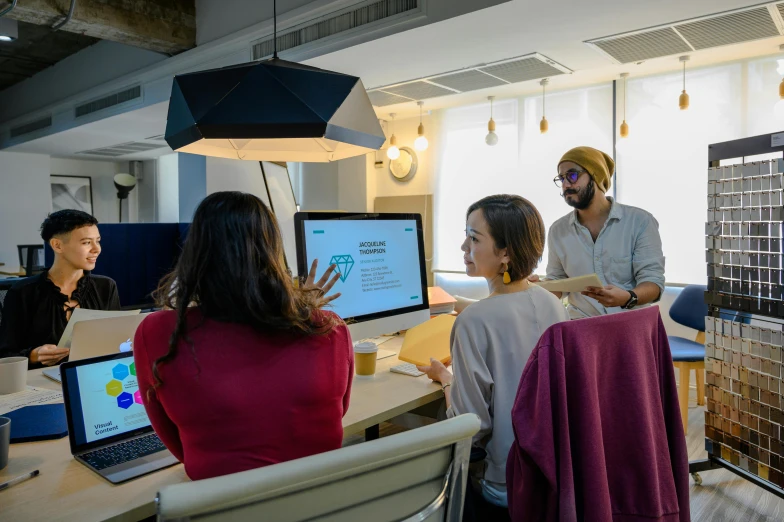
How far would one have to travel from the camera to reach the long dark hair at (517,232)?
150 cm

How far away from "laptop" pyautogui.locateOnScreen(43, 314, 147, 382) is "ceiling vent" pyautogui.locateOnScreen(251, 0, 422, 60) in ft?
7.97

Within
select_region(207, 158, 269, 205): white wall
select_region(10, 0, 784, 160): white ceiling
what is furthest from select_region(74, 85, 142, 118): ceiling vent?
select_region(207, 158, 269, 205): white wall

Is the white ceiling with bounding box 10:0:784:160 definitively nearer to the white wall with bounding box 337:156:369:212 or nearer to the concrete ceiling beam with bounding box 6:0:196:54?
the concrete ceiling beam with bounding box 6:0:196:54

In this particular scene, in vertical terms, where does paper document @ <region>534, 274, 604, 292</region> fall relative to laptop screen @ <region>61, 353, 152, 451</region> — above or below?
above

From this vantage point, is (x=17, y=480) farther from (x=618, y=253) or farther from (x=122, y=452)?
(x=618, y=253)

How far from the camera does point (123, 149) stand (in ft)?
25.9

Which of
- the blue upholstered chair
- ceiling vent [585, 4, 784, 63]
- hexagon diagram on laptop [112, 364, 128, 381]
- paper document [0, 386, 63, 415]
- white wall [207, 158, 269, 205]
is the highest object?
ceiling vent [585, 4, 784, 63]

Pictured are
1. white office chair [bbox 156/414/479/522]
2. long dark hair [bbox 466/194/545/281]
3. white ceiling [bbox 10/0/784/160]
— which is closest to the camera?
white office chair [bbox 156/414/479/522]

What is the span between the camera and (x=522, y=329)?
1394mm

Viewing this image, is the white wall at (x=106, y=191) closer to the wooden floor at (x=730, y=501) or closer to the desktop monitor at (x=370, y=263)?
the desktop monitor at (x=370, y=263)

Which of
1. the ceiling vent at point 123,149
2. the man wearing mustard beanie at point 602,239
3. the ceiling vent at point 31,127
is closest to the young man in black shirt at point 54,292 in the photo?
the man wearing mustard beanie at point 602,239

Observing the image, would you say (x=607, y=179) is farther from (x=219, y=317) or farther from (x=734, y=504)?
(x=219, y=317)

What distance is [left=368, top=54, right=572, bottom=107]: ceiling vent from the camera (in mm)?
4078

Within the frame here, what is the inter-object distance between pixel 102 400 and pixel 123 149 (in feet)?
24.9
